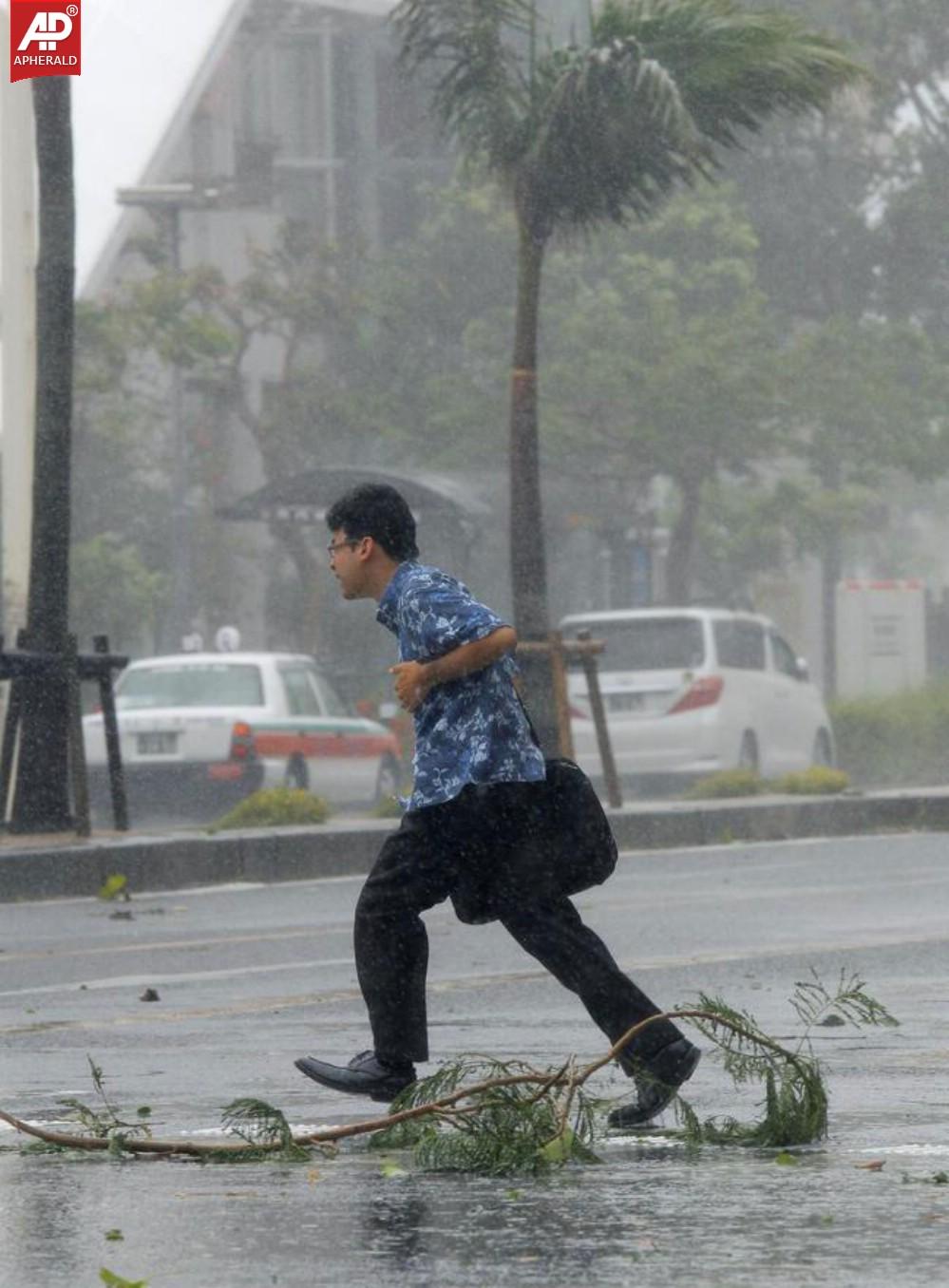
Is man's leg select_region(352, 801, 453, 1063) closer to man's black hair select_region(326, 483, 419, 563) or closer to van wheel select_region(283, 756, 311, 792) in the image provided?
man's black hair select_region(326, 483, 419, 563)

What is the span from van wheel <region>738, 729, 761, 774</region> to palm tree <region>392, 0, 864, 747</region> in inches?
241

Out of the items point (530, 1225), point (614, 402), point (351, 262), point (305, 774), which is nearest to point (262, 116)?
point (351, 262)

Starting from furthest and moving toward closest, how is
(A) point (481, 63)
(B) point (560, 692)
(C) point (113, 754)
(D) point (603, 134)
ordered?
(A) point (481, 63), (D) point (603, 134), (B) point (560, 692), (C) point (113, 754)

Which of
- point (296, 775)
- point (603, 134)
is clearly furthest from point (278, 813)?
point (296, 775)

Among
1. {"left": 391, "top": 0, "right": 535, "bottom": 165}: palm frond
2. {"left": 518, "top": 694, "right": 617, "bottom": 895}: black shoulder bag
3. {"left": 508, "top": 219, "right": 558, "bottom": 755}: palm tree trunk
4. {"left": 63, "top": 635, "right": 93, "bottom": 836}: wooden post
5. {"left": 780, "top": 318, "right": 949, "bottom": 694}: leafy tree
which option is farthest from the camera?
{"left": 780, "top": 318, "right": 949, "bottom": 694}: leafy tree

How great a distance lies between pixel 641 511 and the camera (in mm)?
44875

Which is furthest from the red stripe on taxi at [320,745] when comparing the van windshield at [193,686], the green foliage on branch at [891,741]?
the green foliage on branch at [891,741]

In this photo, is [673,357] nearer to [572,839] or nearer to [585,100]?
[585,100]

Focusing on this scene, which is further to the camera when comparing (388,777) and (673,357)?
(673,357)

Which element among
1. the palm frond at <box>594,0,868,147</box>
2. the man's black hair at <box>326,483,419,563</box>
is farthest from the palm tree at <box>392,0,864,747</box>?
the man's black hair at <box>326,483,419,563</box>

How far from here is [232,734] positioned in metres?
24.1

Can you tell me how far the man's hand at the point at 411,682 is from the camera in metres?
6.65

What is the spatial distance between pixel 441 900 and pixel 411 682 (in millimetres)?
470

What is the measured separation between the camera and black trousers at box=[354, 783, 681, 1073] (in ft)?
21.9
